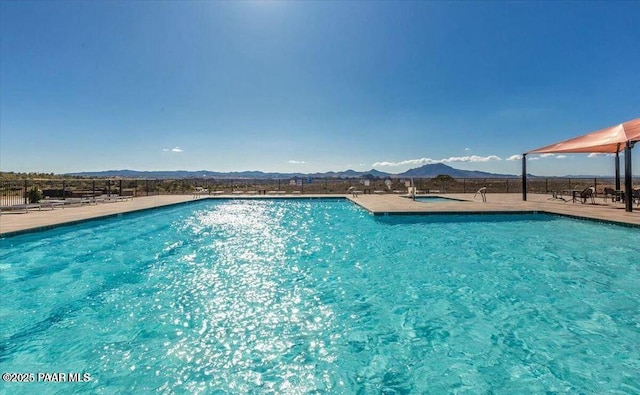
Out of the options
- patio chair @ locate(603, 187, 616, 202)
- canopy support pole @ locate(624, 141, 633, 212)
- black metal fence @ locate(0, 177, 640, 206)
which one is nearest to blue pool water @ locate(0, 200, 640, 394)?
canopy support pole @ locate(624, 141, 633, 212)

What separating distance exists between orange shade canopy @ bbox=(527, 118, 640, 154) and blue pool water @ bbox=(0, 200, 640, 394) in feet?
15.3

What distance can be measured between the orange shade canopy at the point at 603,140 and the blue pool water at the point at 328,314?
466 cm

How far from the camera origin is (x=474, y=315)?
3.62 meters

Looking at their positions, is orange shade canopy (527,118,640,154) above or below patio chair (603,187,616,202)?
above

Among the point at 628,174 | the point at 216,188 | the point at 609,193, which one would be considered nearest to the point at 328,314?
the point at 628,174

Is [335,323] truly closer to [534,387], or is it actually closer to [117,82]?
[534,387]

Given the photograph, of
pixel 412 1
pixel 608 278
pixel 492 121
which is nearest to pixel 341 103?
pixel 412 1

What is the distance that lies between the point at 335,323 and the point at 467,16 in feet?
44.1

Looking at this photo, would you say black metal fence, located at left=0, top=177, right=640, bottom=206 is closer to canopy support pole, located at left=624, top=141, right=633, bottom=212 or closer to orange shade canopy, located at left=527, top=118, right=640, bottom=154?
orange shade canopy, located at left=527, top=118, right=640, bottom=154

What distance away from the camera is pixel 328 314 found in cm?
366

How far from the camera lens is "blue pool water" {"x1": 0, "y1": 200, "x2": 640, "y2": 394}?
249cm

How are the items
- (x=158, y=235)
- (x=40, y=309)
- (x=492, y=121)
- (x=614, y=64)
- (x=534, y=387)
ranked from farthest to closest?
(x=492, y=121)
(x=614, y=64)
(x=158, y=235)
(x=40, y=309)
(x=534, y=387)

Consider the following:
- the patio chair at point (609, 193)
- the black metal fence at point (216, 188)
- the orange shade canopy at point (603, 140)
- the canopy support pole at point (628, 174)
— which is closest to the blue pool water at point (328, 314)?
the canopy support pole at point (628, 174)

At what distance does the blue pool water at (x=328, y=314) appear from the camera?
2.49 meters
